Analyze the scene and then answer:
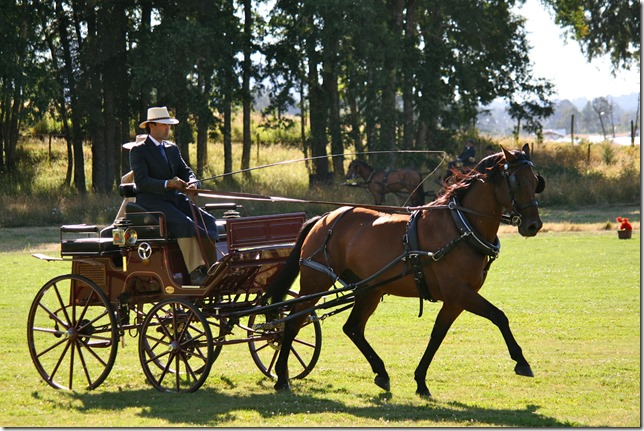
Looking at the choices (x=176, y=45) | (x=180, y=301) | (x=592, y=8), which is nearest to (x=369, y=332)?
(x=180, y=301)

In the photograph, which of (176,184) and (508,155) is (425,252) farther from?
(176,184)

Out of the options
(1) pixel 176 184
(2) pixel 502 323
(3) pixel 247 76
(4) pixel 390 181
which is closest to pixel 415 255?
(2) pixel 502 323

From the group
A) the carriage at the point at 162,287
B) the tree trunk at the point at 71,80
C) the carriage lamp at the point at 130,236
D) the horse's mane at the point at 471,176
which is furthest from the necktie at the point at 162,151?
the tree trunk at the point at 71,80

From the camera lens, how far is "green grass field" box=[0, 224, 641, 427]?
7625 millimetres

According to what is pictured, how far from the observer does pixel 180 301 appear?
8727 mm

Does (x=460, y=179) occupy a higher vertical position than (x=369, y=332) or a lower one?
higher

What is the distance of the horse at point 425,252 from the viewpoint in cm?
815

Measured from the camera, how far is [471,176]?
28.0 ft

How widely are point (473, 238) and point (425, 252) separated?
42 centimetres

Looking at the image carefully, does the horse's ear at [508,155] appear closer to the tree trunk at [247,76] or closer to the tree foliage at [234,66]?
the tree foliage at [234,66]

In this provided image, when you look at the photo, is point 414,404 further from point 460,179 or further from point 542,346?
point 542,346

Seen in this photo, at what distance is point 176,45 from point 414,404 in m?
23.6

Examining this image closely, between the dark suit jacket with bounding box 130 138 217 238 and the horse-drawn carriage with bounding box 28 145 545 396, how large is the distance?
0.12 m

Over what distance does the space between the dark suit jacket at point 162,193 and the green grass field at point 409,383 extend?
1.44 metres
